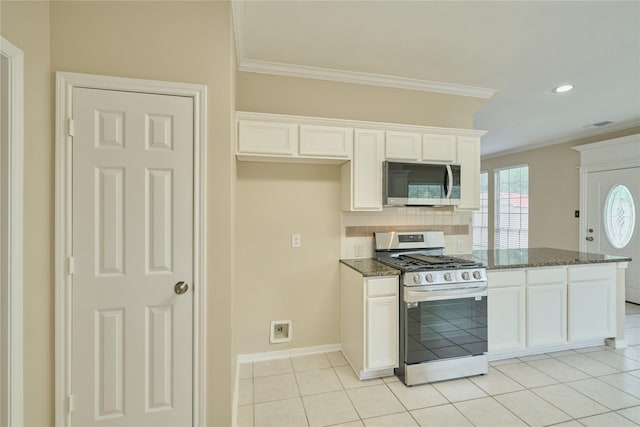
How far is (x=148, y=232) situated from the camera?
5.58 ft

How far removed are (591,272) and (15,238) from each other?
430 centimetres

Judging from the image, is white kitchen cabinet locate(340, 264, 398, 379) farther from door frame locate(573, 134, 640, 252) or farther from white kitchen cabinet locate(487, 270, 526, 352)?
door frame locate(573, 134, 640, 252)

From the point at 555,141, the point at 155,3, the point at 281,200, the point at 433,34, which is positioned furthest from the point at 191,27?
the point at 555,141

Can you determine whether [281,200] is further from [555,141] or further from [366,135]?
[555,141]

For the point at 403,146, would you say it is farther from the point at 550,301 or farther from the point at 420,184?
the point at 550,301

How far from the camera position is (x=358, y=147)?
2.71m

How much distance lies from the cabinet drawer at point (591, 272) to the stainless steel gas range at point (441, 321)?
1.07 metres

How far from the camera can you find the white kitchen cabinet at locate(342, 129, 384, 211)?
2.71 m

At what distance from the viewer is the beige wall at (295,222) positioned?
2762mm

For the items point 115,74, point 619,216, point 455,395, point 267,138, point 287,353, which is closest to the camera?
point 115,74

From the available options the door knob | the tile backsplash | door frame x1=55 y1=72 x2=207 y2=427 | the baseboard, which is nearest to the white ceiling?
door frame x1=55 y1=72 x2=207 y2=427

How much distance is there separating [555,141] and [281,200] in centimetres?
541

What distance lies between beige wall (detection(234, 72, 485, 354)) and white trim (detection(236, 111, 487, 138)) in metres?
0.27

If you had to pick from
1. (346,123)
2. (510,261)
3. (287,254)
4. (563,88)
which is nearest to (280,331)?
(287,254)
